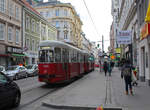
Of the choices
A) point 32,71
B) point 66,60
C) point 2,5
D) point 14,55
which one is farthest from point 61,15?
point 66,60

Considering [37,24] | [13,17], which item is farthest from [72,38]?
[13,17]

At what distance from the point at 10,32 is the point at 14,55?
351 cm

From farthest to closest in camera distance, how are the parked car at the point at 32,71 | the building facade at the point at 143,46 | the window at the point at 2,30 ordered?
1. the window at the point at 2,30
2. the parked car at the point at 32,71
3. the building facade at the point at 143,46

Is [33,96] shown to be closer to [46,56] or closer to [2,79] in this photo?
[46,56]

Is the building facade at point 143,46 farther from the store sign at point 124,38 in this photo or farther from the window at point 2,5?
the window at point 2,5

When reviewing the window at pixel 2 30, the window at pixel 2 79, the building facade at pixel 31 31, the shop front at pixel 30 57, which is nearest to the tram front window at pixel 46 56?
the window at pixel 2 79

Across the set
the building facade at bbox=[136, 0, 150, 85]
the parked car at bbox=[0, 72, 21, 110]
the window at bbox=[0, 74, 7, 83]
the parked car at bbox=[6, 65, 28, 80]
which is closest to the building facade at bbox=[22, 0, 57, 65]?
the parked car at bbox=[6, 65, 28, 80]

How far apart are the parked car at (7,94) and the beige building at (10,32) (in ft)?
67.8

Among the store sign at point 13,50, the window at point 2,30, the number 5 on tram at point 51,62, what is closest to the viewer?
the number 5 on tram at point 51,62

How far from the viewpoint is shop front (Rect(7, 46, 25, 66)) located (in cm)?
2980

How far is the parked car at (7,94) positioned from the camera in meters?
6.93

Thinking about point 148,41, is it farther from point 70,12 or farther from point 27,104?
point 70,12

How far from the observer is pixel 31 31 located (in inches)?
1523

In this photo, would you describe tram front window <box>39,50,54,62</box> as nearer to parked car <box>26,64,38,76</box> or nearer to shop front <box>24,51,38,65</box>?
parked car <box>26,64,38,76</box>
